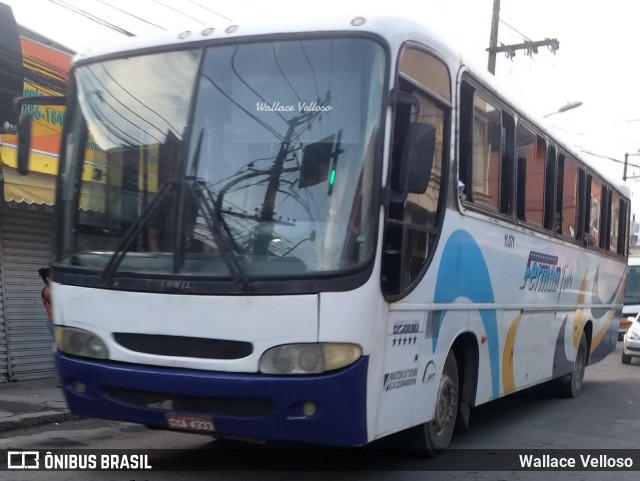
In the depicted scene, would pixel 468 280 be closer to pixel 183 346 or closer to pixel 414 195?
pixel 414 195

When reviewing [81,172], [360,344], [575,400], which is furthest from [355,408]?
[575,400]

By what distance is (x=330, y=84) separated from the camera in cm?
554

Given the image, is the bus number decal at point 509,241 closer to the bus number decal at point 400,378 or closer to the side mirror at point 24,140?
the bus number decal at point 400,378

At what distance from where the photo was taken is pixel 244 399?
5355mm

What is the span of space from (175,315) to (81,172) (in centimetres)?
141

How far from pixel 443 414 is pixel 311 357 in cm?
220

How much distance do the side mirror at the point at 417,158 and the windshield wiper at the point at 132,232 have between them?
1528 mm

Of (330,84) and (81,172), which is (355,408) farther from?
(81,172)

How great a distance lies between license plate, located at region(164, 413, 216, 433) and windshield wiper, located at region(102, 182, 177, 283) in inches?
40.3

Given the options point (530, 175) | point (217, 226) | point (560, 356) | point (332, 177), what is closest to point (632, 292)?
point (560, 356)

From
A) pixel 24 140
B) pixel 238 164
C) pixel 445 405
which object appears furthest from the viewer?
pixel 445 405

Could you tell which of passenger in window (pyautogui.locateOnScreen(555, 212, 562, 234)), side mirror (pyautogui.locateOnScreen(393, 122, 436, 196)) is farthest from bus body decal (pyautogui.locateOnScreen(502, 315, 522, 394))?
side mirror (pyautogui.locateOnScreen(393, 122, 436, 196))

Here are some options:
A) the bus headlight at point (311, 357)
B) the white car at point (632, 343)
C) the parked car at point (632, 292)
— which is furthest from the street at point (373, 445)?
the parked car at point (632, 292)

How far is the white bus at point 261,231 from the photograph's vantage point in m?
5.27
